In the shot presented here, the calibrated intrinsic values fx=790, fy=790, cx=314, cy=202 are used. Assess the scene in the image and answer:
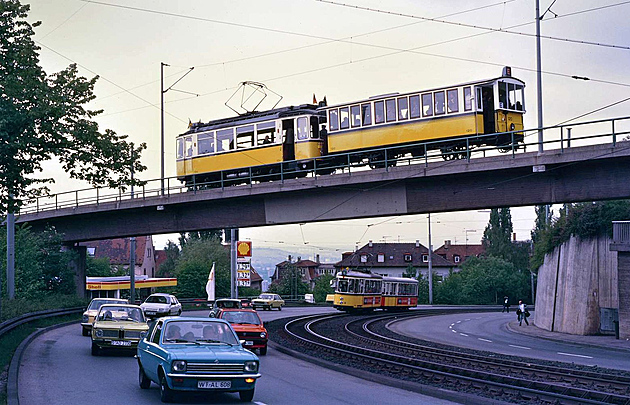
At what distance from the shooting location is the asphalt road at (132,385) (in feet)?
46.4

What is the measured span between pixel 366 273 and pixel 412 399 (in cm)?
4322

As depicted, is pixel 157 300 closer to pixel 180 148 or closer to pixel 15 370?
pixel 180 148

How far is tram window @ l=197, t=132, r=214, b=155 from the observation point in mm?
41719

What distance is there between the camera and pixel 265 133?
130 ft

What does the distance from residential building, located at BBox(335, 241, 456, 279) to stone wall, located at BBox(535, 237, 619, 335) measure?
8394cm

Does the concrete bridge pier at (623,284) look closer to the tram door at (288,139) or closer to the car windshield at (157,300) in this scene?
the tram door at (288,139)

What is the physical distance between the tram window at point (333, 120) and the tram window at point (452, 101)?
19.5ft

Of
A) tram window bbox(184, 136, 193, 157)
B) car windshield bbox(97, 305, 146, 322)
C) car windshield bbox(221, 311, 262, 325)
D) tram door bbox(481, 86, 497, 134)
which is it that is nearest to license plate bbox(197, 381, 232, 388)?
car windshield bbox(97, 305, 146, 322)

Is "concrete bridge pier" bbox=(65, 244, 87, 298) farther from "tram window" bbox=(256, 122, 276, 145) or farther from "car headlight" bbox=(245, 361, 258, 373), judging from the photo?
"car headlight" bbox=(245, 361, 258, 373)

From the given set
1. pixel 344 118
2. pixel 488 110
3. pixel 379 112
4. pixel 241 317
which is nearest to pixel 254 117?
pixel 344 118

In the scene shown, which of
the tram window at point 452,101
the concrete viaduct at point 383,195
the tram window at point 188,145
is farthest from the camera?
the tram window at point 188,145

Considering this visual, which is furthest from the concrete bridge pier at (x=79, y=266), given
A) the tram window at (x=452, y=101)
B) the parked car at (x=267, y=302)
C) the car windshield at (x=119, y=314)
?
the car windshield at (x=119, y=314)

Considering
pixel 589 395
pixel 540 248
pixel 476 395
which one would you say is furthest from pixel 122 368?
pixel 540 248

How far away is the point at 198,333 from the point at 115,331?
299 inches
